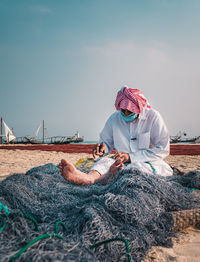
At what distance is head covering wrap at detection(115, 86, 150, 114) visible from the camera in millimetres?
3159

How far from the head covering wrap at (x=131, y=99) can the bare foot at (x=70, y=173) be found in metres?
1.09

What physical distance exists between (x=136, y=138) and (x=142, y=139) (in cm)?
10

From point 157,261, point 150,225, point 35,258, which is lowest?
point 157,261

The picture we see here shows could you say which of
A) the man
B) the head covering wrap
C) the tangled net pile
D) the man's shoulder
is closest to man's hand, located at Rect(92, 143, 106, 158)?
the man

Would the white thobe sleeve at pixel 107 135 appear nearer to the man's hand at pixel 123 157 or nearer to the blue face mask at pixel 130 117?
the blue face mask at pixel 130 117

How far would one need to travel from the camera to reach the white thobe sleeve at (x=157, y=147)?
3.15m

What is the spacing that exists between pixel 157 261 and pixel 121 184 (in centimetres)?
63

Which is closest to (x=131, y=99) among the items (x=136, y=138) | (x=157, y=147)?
(x=136, y=138)

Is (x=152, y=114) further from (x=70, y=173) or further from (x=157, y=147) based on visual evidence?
(x=70, y=173)

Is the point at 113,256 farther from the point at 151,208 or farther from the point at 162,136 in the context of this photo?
the point at 162,136

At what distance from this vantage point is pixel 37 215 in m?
1.74

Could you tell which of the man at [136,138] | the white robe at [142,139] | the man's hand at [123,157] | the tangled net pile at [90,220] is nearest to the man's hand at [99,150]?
the man at [136,138]

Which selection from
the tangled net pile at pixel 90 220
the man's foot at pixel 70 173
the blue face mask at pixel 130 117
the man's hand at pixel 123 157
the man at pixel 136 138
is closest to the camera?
the tangled net pile at pixel 90 220

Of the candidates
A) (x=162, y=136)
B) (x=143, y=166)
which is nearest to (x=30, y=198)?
(x=143, y=166)
